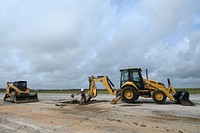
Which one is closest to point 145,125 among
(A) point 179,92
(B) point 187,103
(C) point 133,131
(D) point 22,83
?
(C) point 133,131

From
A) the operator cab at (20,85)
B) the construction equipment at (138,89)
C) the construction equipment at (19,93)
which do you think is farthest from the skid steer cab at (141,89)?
the operator cab at (20,85)

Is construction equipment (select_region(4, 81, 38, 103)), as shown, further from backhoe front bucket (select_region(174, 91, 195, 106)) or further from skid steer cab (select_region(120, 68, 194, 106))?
backhoe front bucket (select_region(174, 91, 195, 106))

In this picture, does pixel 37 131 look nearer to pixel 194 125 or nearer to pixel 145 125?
pixel 145 125

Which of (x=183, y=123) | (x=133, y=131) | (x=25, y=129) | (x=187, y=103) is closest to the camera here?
(x=133, y=131)

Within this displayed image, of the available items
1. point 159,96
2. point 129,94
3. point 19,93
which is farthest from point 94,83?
point 19,93

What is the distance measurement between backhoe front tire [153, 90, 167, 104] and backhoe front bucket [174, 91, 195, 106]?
105cm

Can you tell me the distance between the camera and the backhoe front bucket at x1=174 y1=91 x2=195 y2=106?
16.0 m

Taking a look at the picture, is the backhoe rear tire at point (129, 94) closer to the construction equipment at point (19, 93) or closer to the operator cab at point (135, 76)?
the operator cab at point (135, 76)

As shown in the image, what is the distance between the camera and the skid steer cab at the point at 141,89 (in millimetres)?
16984

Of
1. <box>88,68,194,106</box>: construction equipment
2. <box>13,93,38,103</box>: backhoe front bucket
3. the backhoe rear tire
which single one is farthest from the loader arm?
<box>13,93,38,103</box>: backhoe front bucket

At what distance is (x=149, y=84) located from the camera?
1781 cm

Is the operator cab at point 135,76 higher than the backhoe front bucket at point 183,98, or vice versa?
the operator cab at point 135,76

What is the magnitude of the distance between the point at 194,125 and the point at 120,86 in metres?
10.3

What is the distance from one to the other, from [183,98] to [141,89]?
3.16 m
